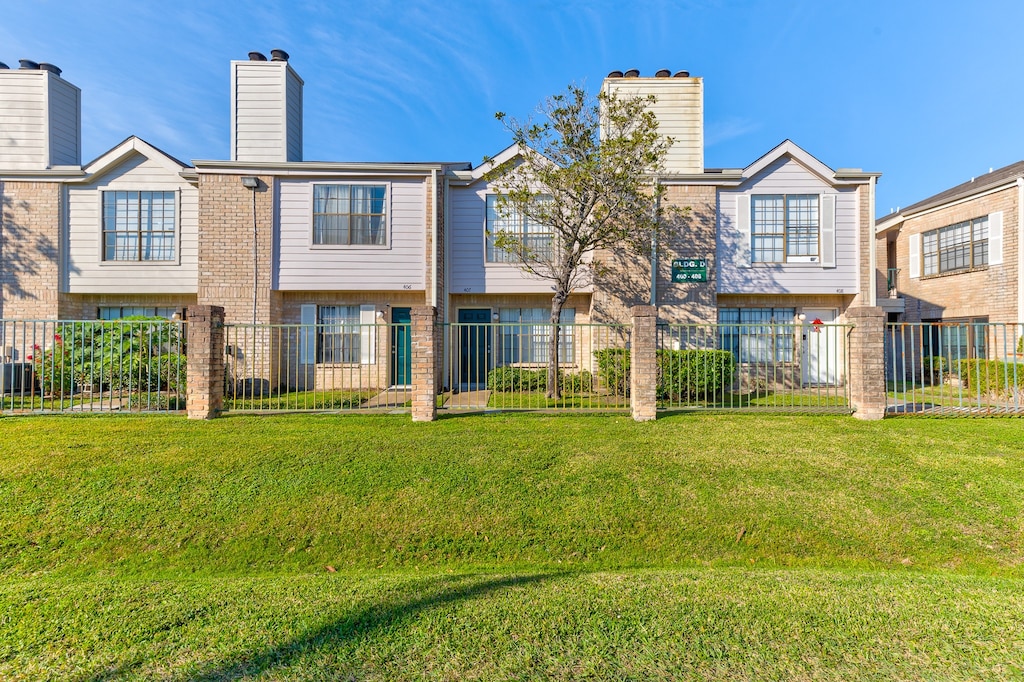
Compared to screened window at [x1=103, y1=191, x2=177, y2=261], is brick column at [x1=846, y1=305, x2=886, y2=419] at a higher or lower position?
lower

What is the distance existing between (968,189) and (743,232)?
915 centimetres

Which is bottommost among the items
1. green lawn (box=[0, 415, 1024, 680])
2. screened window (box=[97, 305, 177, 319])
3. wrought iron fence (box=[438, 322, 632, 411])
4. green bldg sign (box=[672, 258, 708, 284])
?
green lawn (box=[0, 415, 1024, 680])

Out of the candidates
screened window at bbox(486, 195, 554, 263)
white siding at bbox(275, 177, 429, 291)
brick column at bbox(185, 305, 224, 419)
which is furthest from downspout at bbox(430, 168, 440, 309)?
brick column at bbox(185, 305, 224, 419)

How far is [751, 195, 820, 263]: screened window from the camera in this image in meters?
14.3

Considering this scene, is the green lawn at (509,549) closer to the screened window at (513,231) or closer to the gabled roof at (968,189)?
the screened window at (513,231)

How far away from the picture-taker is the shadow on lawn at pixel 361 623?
2.90 metres

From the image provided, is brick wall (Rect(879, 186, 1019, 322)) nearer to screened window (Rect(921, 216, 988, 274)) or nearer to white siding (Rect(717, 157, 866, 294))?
screened window (Rect(921, 216, 988, 274))

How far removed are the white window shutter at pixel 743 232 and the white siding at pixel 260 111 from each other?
13913 mm

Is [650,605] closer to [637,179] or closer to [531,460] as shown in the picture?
[531,460]

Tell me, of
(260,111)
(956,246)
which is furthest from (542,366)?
(956,246)

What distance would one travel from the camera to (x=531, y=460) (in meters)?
6.64

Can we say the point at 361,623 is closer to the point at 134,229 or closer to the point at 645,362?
the point at 645,362

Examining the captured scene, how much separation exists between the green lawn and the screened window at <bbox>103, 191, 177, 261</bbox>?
7125 millimetres

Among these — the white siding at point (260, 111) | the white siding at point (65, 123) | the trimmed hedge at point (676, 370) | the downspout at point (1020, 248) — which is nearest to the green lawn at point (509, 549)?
the trimmed hedge at point (676, 370)
